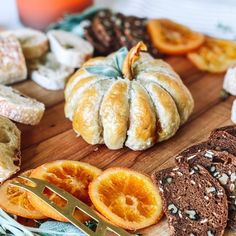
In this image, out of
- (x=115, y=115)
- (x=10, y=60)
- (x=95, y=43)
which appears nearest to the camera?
(x=115, y=115)

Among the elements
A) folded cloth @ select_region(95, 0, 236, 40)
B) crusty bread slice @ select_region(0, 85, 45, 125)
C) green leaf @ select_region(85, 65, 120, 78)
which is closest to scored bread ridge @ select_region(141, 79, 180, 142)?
green leaf @ select_region(85, 65, 120, 78)

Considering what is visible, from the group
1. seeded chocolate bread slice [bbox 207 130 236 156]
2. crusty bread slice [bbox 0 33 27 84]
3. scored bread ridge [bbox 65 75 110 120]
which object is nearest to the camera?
seeded chocolate bread slice [bbox 207 130 236 156]

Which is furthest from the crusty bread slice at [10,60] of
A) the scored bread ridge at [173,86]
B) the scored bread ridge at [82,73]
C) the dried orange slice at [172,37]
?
the dried orange slice at [172,37]

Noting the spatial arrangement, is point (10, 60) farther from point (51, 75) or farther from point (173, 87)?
point (173, 87)

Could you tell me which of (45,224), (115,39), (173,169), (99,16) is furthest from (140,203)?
Result: (99,16)

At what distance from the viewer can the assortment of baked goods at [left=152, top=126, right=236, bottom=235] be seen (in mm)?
1415

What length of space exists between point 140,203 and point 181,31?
4.26 ft

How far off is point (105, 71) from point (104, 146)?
275 mm

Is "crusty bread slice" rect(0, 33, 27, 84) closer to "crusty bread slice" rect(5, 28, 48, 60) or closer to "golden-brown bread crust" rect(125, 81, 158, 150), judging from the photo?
"crusty bread slice" rect(5, 28, 48, 60)

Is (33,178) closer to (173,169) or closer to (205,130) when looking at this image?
(173,169)

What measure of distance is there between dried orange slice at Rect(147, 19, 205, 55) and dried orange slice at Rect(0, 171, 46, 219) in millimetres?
1144

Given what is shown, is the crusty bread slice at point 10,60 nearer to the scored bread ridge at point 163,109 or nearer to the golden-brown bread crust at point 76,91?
the golden-brown bread crust at point 76,91

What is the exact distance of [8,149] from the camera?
5.33 feet

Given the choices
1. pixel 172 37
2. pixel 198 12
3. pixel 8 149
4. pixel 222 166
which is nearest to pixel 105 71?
pixel 8 149
